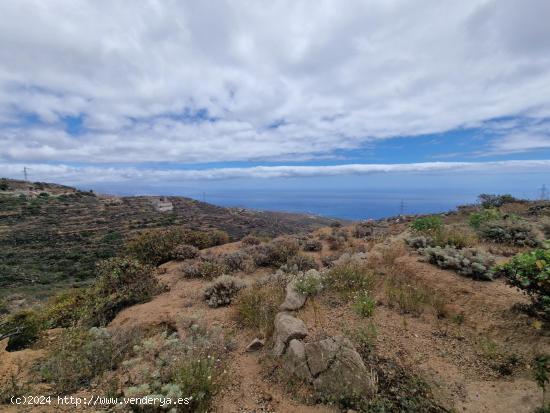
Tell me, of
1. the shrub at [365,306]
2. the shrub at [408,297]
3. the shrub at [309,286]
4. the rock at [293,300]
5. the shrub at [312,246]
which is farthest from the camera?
the shrub at [312,246]

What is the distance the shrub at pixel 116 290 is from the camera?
645 centimetres

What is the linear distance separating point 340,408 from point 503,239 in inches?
294

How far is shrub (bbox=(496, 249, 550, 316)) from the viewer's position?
158 inches

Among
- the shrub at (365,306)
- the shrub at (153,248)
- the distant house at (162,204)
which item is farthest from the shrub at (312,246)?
the distant house at (162,204)

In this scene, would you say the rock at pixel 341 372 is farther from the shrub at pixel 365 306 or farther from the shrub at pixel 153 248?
the shrub at pixel 153 248

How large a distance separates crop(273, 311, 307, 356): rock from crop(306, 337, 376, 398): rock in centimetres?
50

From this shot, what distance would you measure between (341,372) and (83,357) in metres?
3.62

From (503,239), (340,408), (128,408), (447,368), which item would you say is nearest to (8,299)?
(128,408)

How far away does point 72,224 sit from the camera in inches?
1286

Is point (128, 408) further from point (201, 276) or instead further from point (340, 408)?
point (201, 276)

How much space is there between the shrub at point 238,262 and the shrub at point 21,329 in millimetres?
4358

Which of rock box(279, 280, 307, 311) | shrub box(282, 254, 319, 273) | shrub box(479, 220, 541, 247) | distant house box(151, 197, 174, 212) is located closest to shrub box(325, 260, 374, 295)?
rock box(279, 280, 307, 311)

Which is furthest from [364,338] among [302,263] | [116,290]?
[116,290]

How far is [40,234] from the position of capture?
2811 centimetres
